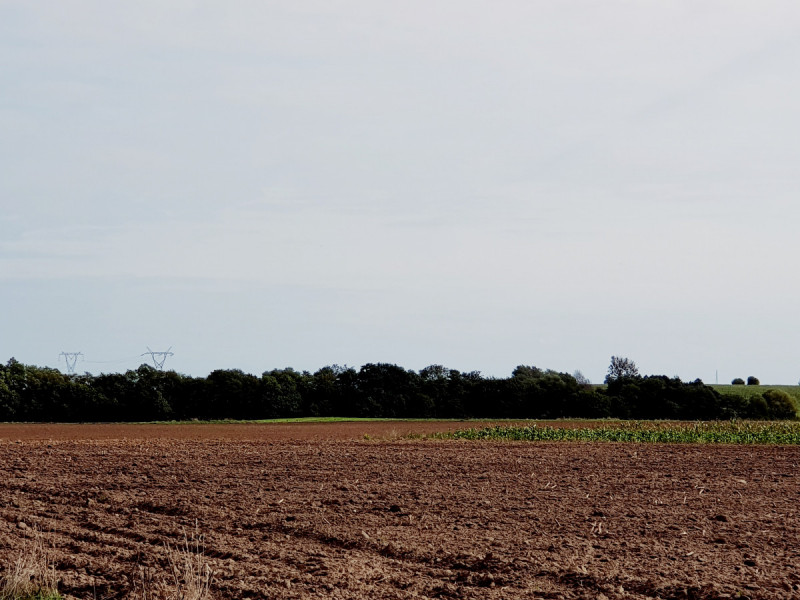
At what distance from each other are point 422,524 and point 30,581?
23.9 ft

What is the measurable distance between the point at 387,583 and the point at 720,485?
48.6ft

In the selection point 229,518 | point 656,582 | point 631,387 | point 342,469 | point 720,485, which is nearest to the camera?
point 656,582

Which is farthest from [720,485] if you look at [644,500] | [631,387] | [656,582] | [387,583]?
[631,387]

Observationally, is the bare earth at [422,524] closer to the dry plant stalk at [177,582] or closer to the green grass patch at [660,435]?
the dry plant stalk at [177,582]

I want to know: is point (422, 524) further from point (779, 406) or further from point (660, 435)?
point (779, 406)

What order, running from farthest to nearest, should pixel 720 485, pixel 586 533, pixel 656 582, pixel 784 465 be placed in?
pixel 784 465 → pixel 720 485 → pixel 586 533 → pixel 656 582

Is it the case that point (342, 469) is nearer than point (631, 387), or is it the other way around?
point (342, 469)

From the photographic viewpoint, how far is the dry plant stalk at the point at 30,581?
10266mm

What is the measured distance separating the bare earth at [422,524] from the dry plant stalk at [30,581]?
0.95ft

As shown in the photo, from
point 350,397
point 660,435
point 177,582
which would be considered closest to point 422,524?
point 177,582

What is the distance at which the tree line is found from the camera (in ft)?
263

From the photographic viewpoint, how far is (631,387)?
268ft

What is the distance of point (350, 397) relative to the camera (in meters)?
87.1

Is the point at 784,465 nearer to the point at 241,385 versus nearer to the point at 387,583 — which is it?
the point at 387,583
